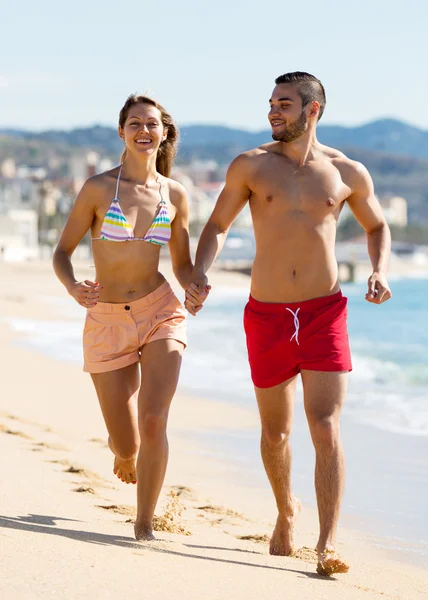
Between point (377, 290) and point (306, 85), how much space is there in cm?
103

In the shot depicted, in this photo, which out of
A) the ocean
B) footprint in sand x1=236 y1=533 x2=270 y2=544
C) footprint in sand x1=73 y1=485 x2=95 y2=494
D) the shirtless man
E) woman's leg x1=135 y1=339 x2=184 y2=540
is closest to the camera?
woman's leg x1=135 y1=339 x2=184 y2=540

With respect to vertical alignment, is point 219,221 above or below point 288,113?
below

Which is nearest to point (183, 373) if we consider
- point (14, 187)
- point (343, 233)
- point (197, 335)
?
point (197, 335)

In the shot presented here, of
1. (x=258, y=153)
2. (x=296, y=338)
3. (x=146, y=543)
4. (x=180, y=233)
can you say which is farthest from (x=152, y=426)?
(x=258, y=153)

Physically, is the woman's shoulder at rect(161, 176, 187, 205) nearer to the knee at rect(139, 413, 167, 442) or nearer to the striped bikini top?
the striped bikini top

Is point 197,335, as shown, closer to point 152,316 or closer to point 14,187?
point 152,316

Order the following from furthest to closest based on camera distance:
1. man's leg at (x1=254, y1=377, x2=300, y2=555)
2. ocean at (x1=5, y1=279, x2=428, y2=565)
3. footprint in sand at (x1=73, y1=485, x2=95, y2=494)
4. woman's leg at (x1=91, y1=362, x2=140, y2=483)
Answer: ocean at (x1=5, y1=279, x2=428, y2=565)
footprint in sand at (x1=73, y1=485, x2=95, y2=494)
woman's leg at (x1=91, y1=362, x2=140, y2=483)
man's leg at (x1=254, y1=377, x2=300, y2=555)

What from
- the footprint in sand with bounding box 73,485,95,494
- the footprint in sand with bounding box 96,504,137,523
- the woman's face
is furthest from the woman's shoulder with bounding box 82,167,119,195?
the footprint in sand with bounding box 73,485,95,494

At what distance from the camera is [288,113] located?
5184 mm

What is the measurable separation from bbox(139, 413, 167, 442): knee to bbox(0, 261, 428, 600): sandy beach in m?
0.46

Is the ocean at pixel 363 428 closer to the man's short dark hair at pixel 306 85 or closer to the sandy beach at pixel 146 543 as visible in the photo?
the sandy beach at pixel 146 543

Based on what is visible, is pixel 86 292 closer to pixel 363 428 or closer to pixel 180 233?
pixel 180 233

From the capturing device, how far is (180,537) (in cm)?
529

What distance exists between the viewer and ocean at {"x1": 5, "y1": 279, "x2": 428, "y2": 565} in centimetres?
689
